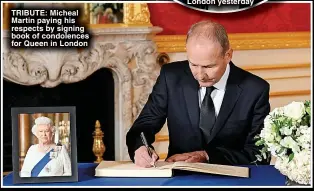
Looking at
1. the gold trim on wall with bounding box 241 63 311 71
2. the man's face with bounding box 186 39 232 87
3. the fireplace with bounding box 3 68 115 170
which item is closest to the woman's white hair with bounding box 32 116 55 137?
the man's face with bounding box 186 39 232 87

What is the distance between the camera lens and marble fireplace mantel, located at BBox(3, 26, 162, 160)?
452cm

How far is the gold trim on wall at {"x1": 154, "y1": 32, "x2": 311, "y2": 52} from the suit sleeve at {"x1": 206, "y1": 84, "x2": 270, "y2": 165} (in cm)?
140

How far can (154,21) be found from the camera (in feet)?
15.1

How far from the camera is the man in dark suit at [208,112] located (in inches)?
123

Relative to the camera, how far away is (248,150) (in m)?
3.13

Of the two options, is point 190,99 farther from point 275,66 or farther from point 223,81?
point 275,66

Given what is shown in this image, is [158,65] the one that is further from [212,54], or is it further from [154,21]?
[212,54]

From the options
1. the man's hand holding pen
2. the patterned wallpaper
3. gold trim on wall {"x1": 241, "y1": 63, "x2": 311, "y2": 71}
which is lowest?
the man's hand holding pen

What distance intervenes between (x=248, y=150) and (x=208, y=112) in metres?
0.23

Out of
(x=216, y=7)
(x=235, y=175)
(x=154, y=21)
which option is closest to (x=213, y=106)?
(x=235, y=175)

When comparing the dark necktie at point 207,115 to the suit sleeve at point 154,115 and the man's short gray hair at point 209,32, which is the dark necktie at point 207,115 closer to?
the suit sleeve at point 154,115

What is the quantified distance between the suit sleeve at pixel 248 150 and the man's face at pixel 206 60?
0.63 feet

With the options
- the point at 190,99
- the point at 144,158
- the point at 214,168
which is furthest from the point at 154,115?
the point at 214,168

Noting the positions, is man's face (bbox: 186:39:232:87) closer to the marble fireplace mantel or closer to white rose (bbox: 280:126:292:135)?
white rose (bbox: 280:126:292:135)
